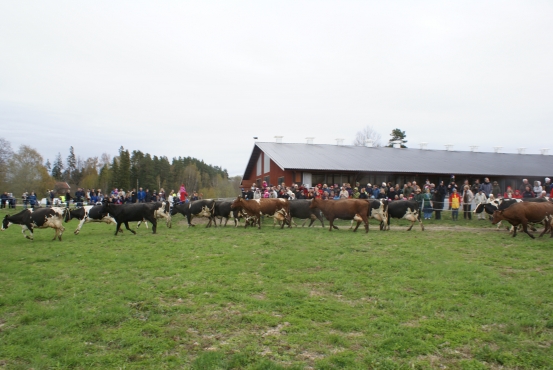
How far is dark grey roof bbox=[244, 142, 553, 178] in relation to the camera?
2984 centimetres

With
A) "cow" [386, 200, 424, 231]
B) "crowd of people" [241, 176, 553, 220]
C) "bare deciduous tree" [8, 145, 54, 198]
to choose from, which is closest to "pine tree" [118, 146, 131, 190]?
"bare deciduous tree" [8, 145, 54, 198]

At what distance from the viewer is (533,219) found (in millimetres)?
14883

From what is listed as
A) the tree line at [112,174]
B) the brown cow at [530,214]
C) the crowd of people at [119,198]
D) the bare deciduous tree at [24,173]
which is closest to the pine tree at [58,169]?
the tree line at [112,174]

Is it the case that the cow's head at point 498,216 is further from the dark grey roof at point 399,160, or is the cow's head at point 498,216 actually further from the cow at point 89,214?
the cow at point 89,214

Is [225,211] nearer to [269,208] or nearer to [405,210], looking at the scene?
[269,208]

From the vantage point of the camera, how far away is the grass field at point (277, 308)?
5.27 m

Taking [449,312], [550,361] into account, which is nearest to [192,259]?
[449,312]

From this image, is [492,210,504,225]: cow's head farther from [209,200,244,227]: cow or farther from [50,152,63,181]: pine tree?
[50,152,63,181]: pine tree

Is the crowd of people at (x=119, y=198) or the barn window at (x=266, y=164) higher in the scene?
the barn window at (x=266, y=164)

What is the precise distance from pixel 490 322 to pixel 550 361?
1.24 m

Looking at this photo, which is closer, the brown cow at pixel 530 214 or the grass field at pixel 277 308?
the grass field at pixel 277 308

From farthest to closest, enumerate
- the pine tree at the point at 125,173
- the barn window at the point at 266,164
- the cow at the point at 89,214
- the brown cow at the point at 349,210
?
1. the pine tree at the point at 125,173
2. the barn window at the point at 266,164
3. the cow at the point at 89,214
4. the brown cow at the point at 349,210

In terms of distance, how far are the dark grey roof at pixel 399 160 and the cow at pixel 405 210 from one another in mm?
10418

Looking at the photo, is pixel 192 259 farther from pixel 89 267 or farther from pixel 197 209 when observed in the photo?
pixel 197 209
